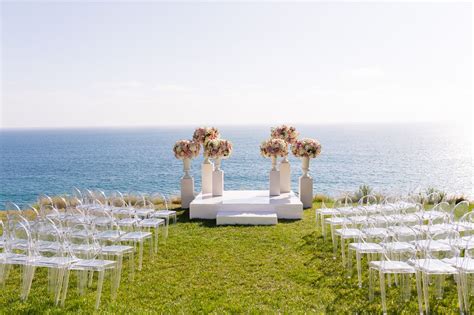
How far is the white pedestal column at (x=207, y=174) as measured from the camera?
42.6 feet

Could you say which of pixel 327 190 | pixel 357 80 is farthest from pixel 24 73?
pixel 357 80

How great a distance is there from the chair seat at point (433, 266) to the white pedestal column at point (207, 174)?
26.1 feet

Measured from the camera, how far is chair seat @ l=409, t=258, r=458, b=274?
211 inches

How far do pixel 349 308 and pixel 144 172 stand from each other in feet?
190

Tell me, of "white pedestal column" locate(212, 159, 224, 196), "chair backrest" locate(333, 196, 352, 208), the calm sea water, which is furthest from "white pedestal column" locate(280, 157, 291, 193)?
the calm sea water

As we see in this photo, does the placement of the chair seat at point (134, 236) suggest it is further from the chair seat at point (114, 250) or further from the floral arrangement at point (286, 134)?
the floral arrangement at point (286, 134)

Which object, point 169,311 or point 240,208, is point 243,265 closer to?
point 169,311

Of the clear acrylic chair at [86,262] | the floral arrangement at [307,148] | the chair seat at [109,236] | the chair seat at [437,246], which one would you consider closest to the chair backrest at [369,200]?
the chair seat at [437,246]

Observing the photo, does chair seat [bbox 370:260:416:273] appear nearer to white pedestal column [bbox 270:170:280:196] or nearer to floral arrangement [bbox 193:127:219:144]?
white pedestal column [bbox 270:170:280:196]

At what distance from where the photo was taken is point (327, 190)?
147 ft

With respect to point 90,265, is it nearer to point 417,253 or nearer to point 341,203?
point 417,253

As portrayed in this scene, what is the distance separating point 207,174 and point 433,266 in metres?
8.34

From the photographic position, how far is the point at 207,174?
1315 cm

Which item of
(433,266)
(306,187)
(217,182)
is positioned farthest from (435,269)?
(217,182)
